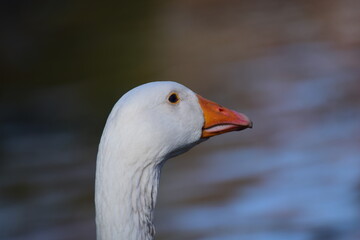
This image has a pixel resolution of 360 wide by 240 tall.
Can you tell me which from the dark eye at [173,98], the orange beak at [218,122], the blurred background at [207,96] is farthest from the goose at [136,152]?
the blurred background at [207,96]

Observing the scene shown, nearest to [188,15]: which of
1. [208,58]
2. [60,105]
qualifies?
[208,58]

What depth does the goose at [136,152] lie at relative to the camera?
3607mm

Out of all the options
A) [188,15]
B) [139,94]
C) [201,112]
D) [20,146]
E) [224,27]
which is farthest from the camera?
[188,15]

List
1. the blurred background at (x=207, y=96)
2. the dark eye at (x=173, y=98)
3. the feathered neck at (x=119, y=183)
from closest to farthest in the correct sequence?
the feathered neck at (x=119, y=183)
the dark eye at (x=173, y=98)
the blurred background at (x=207, y=96)

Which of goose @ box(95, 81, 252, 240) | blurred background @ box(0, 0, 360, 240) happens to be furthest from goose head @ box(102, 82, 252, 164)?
blurred background @ box(0, 0, 360, 240)

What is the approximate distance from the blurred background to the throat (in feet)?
10.9

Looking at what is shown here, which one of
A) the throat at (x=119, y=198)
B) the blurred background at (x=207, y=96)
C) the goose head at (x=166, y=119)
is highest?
the blurred background at (x=207, y=96)

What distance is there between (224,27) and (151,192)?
1171 cm

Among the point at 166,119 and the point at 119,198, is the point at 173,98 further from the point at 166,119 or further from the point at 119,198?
the point at 119,198

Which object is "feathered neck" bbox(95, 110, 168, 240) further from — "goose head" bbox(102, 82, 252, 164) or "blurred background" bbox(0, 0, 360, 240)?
"blurred background" bbox(0, 0, 360, 240)

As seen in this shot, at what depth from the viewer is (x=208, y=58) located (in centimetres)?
1320

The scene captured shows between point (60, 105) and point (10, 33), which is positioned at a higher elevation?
point (10, 33)

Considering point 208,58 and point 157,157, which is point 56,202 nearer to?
point 157,157

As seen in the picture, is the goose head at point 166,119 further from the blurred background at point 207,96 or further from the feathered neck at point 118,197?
the blurred background at point 207,96
